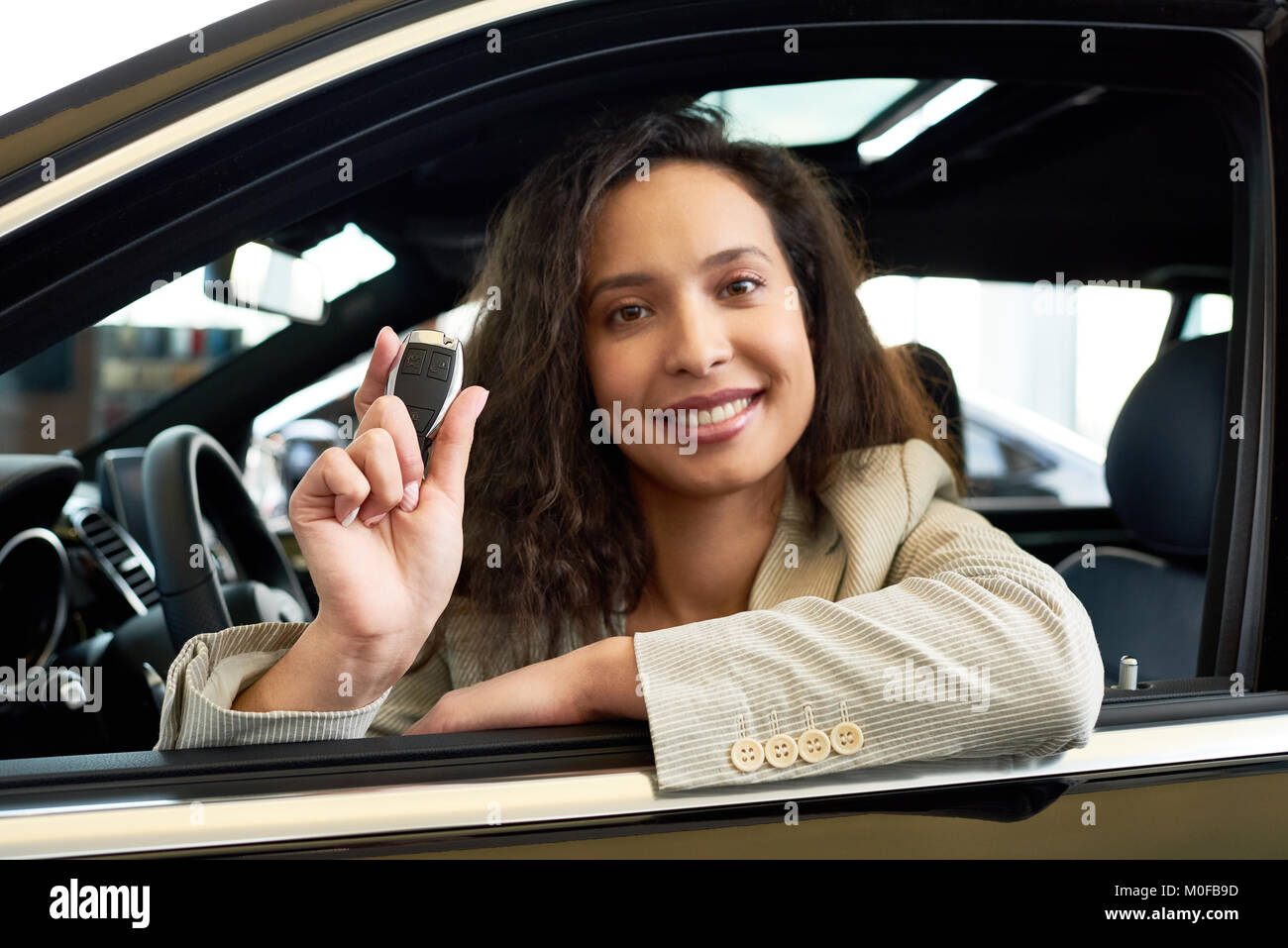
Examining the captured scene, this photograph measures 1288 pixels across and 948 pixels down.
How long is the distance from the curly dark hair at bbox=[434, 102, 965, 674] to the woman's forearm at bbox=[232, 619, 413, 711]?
0.40m

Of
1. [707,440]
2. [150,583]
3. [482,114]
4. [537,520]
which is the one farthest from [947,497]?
[150,583]

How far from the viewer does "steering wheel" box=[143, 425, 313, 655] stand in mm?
1446

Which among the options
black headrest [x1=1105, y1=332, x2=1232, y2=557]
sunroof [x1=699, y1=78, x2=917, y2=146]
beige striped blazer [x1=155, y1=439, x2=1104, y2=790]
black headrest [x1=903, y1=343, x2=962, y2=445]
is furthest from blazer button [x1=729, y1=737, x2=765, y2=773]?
black headrest [x1=903, y1=343, x2=962, y2=445]

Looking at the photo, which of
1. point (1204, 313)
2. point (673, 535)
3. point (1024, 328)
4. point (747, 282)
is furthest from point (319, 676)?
point (1024, 328)

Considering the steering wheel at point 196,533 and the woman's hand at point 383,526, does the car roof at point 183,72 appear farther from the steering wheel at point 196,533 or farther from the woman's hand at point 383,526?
the steering wheel at point 196,533

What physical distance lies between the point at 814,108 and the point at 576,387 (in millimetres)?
949

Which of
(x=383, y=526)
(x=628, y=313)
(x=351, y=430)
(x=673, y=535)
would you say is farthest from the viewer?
(x=351, y=430)

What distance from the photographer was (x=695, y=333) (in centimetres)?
135

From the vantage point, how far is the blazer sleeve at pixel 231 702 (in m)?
0.98

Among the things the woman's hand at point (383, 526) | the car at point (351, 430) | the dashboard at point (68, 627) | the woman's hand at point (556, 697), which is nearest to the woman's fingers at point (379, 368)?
the woman's hand at point (383, 526)

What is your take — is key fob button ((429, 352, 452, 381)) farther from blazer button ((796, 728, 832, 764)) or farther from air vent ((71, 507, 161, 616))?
air vent ((71, 507, 161, 616))

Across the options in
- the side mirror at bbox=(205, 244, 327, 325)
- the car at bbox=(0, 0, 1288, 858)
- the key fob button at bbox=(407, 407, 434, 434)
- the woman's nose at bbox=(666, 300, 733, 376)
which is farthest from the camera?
the side mirror at bbox=(205, 244, 327, 325)

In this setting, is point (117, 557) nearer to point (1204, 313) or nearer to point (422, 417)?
point (422, 417)

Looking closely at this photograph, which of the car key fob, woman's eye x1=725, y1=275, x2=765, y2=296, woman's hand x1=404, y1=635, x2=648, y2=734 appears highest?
woman's eye x1=725, y1=275, x2=765, y2=296
